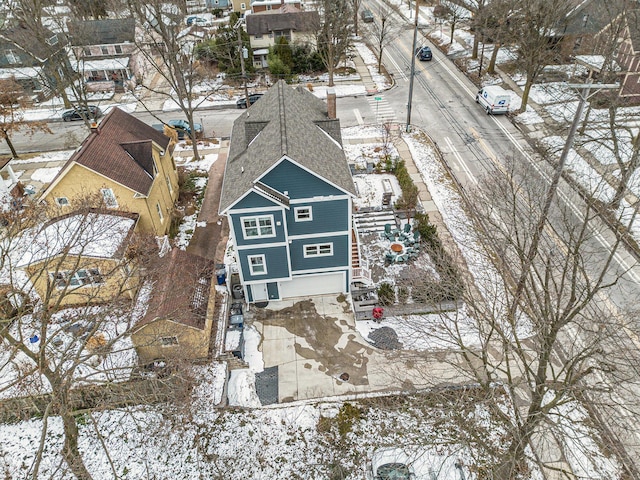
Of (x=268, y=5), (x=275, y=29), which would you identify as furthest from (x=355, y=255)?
(x=268, y=5)

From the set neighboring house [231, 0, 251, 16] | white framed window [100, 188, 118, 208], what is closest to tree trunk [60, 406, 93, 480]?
white framed window [100, 188, 118, 208]

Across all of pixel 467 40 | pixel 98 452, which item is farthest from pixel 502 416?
pixel 467 40

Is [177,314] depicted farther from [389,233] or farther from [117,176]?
[389,233]

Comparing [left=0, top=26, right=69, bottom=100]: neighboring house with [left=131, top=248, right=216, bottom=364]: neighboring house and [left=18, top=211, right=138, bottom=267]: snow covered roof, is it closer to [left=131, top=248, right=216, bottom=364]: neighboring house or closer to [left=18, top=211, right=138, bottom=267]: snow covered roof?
[left=18, top=211, right=138, bottom=267]: snow covered roof

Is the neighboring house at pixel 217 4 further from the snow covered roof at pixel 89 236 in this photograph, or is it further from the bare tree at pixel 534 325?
the bare tree at pixel 534 325

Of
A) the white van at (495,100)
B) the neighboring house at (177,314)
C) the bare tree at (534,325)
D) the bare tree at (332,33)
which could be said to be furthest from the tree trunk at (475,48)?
the neighboring house at (177,314)

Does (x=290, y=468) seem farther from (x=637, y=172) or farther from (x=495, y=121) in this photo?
(x=495, y=121)

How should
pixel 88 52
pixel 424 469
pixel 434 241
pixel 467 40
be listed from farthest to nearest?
pixel 467 40
pixel 88 52
pixel 434 241
pixel 424 469

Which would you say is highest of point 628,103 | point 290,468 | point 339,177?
point 339,177
